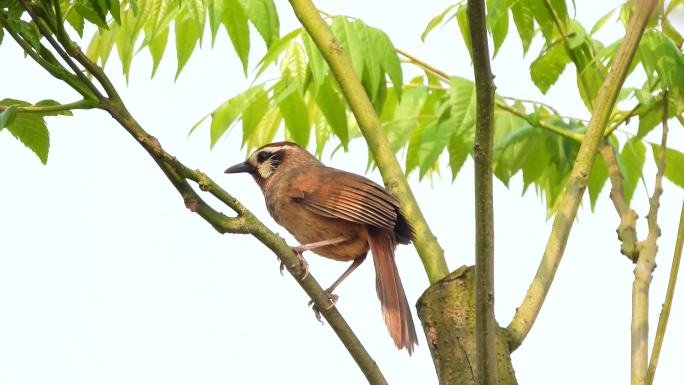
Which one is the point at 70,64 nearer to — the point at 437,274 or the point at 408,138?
the point at 437,274

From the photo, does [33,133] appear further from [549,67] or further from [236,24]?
[549,67]

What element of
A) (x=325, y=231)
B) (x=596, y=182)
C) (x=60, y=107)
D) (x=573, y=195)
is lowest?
(x=60, y=107)

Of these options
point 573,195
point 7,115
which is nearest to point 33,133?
point 7,115

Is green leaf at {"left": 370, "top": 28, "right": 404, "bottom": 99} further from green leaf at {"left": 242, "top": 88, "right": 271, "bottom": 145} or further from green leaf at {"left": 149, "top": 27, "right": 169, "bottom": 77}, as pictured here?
green leaf at {"left": 149, "top": 27, "right": 169, "bottom": 77}

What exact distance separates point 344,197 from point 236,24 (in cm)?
117

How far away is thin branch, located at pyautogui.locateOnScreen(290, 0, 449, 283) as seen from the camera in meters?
3.74

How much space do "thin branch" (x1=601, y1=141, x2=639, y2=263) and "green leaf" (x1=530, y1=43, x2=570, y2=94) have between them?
0.52 metres

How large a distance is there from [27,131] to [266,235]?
2.56 feet

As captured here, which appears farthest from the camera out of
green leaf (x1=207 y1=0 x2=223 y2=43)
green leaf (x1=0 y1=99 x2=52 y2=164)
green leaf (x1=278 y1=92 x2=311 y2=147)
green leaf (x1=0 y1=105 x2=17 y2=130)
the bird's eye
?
the bird's eye

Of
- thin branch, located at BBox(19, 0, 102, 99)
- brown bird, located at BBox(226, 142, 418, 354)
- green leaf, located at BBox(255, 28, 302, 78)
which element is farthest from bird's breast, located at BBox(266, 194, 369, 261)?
thin branch, located at BBox(19, 0, 102, 99)

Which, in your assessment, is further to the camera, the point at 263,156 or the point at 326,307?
the point at 263,156

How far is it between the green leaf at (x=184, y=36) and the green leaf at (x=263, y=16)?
523 millimetres

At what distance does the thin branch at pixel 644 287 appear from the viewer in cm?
332

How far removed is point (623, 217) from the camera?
12.5ft
